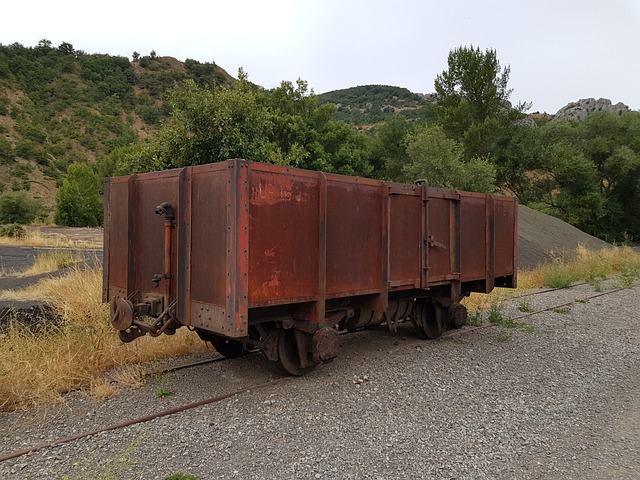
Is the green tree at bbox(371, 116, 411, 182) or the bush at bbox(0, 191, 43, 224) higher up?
the green tree at bbox(371, 116, 411, 182)

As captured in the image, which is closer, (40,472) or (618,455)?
(40,472)

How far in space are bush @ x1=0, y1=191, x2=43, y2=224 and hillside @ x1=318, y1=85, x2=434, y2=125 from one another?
79910 millimetres

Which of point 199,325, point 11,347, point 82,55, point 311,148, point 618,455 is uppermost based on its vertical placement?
point 82,55

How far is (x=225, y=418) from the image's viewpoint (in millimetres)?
4590

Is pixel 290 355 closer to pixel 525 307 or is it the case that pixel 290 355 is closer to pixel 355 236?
pixel 355 236

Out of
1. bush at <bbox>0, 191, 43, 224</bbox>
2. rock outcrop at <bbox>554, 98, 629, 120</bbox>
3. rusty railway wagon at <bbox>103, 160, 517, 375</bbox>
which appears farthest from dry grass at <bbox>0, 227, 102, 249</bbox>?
rock outcrop at <bbox>554, 98, 629, 120</bbox>

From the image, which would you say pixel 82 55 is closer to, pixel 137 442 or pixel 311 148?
pixel 311 148

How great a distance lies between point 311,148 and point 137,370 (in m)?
23.8

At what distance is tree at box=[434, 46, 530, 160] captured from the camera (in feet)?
131

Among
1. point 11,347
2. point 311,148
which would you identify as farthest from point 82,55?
point 11,347

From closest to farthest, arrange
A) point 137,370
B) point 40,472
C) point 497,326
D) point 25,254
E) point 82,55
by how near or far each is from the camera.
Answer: point 40,472 < point 137,370 < point 497,326 < point 25,254 < point 82,55

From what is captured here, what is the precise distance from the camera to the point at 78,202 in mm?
38188

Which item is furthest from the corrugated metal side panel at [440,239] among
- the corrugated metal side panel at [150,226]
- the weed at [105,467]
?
the weed at [105,467]

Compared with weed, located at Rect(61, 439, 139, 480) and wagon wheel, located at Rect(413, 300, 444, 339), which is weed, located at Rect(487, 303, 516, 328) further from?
weed, located at Rect(61, 439, 139, 480)
